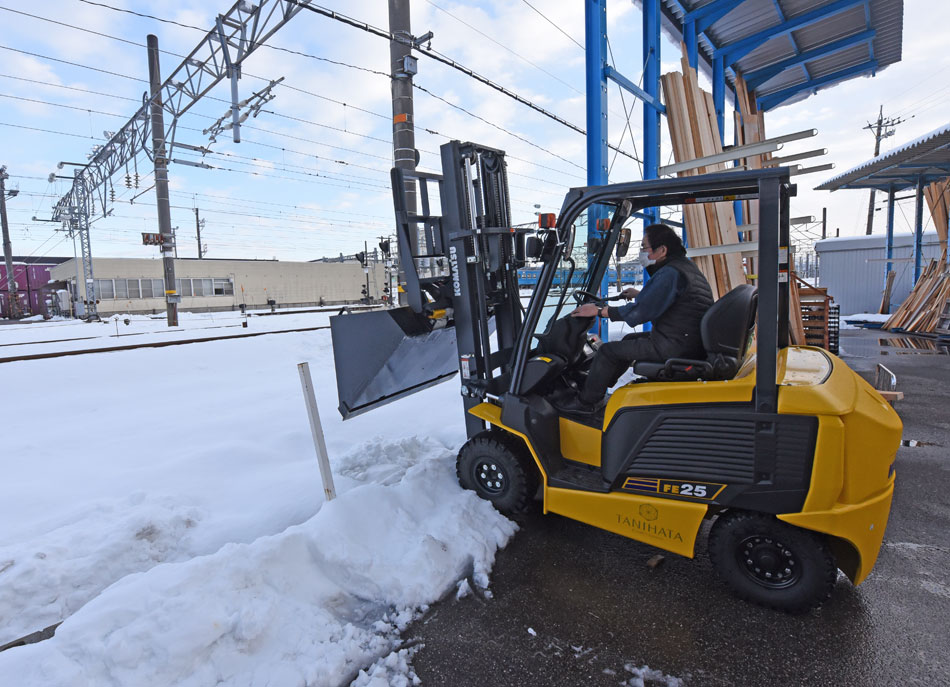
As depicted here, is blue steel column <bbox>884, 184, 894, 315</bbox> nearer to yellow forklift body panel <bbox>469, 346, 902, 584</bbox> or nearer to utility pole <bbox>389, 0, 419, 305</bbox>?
utility pole <bbox>389, 0, 419, 305</bbox>

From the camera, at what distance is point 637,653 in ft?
7.88

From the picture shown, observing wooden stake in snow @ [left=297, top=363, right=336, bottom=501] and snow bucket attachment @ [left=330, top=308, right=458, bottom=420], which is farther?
snow bucket attachment @ [left=330, top=308, right=458, bottom=420]

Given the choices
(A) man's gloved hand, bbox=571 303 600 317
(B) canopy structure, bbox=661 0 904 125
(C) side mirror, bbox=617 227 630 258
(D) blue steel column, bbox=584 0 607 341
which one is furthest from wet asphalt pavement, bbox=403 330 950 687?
(B) canopy structure, bbox=661 0 904 125

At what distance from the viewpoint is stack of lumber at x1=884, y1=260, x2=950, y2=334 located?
574 inches

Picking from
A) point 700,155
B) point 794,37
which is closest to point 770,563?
point 700,155

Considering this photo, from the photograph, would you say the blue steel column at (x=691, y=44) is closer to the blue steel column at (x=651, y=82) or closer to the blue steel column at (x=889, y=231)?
the blue steel column at (x=651, y=82)

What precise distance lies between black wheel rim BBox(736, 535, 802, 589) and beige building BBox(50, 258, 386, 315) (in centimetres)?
3580

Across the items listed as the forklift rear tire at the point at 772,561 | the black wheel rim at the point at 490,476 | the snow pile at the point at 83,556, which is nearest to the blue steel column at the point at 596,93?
the black wheel rim at the point at 490,476

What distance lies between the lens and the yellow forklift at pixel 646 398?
2547mm

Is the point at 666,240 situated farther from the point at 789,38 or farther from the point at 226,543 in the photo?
the point at 789,38

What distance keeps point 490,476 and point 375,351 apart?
140cm

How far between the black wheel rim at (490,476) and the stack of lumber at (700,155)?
17.9 feet

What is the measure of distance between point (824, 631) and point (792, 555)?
366mm

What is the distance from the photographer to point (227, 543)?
3041 millimetres
